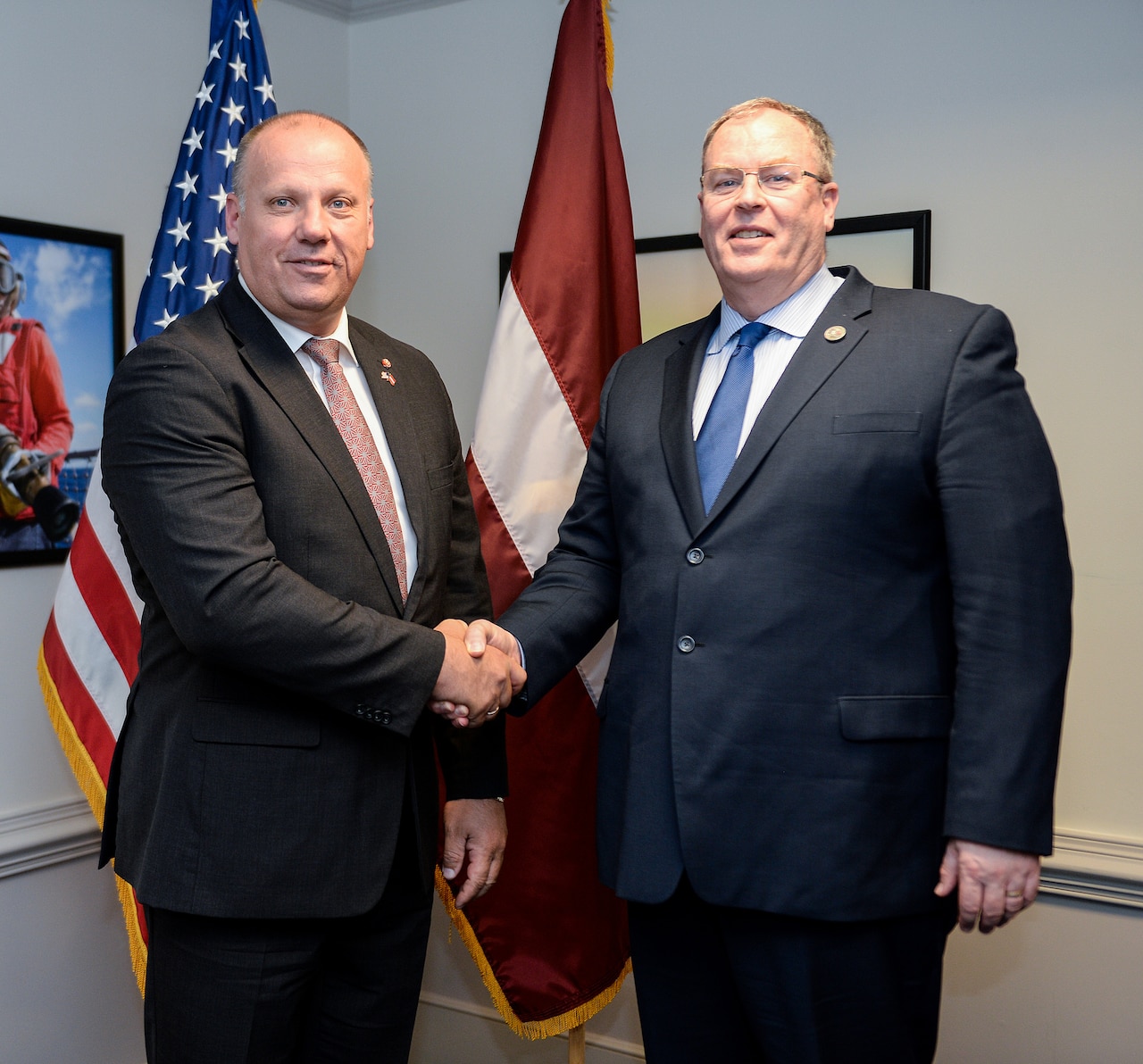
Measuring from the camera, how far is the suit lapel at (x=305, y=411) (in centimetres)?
156

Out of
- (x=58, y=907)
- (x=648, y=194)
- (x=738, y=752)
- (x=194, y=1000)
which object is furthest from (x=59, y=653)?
(x=648, y=194)

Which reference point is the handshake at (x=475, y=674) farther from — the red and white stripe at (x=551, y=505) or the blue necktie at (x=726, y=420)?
the red and white stripe at (x=551, y=505)

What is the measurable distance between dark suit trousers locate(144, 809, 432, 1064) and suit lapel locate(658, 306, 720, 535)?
65 centimetres

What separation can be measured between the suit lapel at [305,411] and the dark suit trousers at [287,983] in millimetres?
448

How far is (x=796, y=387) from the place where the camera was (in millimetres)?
1535

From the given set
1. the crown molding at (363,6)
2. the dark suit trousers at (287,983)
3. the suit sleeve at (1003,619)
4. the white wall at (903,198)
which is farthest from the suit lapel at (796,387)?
the crown molding at (363,6)

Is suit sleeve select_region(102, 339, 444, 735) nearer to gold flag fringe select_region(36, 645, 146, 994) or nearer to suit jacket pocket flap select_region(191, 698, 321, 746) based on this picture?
suit jacket pocket flap select_region(191, 698, 321, 746)

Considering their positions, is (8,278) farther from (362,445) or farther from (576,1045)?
(576,1045)

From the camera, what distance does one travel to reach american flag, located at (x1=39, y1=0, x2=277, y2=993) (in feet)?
7.39

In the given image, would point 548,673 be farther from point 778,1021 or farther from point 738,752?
point 778,1021

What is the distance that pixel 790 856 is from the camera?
1458 mm

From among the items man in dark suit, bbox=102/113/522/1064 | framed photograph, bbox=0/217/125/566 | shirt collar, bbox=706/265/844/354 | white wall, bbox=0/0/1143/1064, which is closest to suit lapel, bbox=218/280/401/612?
man in dark suit, bbox=102/113/522/1064

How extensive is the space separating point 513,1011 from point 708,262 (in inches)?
69.2

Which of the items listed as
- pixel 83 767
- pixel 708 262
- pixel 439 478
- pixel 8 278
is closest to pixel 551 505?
pixel 439 478
